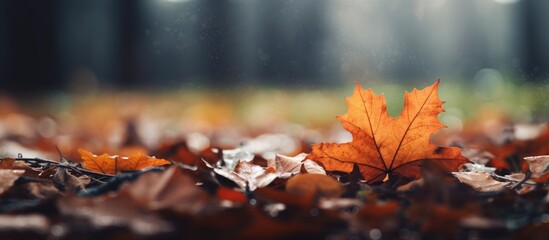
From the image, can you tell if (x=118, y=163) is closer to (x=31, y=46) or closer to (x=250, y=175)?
(x=250, y=175)

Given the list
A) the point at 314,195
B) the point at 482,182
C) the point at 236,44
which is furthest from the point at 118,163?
the point at 236,44

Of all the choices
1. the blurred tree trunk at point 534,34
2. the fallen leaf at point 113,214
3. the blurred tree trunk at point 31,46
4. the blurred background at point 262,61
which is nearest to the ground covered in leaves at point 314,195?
the fallen leaf at point 113,214

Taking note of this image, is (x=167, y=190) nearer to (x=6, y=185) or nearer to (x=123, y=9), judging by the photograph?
(x=6, y=185)

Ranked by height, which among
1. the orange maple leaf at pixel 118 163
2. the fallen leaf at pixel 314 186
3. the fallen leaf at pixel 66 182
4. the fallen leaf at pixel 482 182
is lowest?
the fallen leaf at pixel 482 182

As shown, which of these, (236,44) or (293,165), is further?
(236,44)

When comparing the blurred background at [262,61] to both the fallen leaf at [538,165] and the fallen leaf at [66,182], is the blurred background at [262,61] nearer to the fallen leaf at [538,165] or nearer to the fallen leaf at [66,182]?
the fallen leaf at [66,182]

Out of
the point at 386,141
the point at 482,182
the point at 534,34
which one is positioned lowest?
the point at 482,182

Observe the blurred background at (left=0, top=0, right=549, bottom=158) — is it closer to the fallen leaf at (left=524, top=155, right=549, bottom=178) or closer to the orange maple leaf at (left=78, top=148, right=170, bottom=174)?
the orange maple leaf at (left=78, top=148, right=170, bottom=174)
